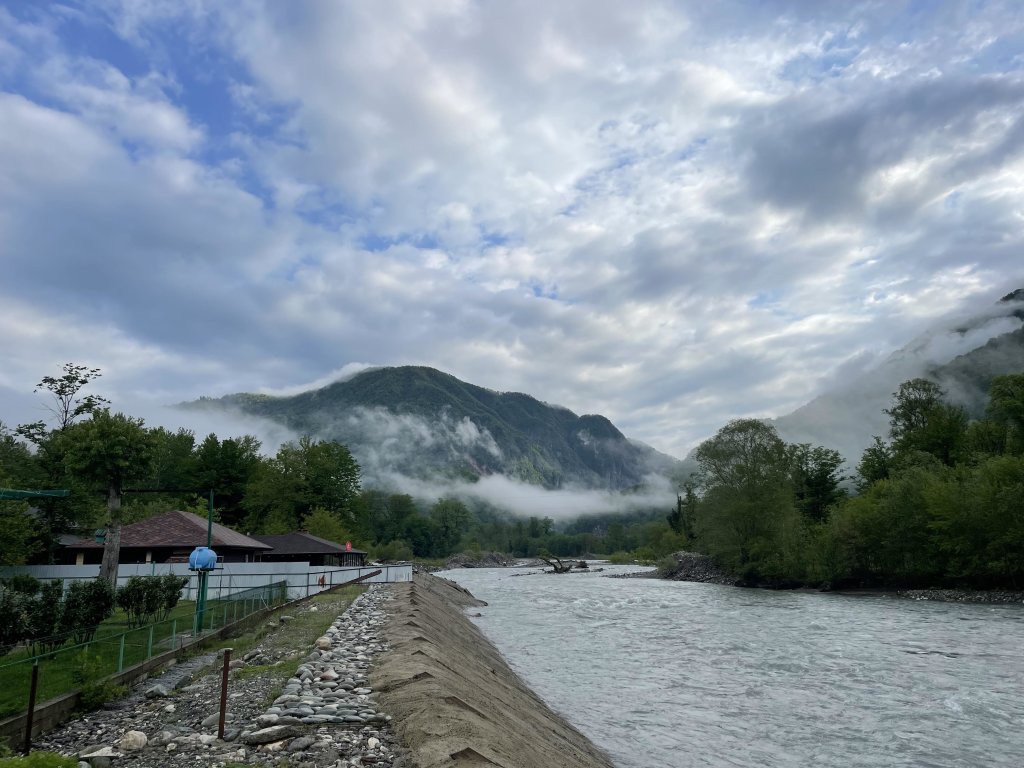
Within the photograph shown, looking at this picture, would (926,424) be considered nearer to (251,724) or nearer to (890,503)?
(890,503)

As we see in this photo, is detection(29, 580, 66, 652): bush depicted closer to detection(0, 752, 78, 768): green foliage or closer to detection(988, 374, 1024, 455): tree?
A: detection(0, 752, 78, 768): green foliage

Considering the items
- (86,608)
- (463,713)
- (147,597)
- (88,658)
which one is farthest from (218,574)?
(463,713)

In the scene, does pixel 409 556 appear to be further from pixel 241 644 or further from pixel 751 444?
pixel 241 644

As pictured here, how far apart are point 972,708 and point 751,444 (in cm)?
5427

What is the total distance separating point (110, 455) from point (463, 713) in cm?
2317

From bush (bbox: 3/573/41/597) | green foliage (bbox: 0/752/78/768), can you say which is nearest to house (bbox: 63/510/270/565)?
bush (bbox: 3/573/41/597)

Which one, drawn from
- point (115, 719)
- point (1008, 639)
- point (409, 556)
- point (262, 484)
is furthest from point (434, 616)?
point (409, 556)

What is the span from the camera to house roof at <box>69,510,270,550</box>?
41.7 m

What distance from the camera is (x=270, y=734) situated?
32.2 ft

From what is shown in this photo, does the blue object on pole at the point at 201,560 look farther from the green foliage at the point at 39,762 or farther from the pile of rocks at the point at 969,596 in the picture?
the pile of rocks at the point at 969,596

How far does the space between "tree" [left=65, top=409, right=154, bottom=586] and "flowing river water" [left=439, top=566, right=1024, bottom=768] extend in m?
17.1

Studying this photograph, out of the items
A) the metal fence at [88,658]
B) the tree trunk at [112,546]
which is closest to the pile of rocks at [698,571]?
the tree trunk at [112,546]

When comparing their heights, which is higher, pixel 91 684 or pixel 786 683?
pixel 91 684

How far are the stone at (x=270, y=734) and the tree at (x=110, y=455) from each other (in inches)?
837
